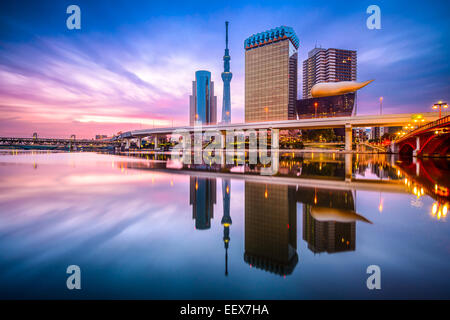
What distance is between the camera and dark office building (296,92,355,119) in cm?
12838

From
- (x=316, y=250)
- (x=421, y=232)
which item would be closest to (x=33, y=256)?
(x=316, y=250)

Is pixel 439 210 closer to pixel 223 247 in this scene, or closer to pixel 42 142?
pixel 223 247

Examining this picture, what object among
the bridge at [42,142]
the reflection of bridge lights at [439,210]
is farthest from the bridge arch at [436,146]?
the bridge at [42,142]

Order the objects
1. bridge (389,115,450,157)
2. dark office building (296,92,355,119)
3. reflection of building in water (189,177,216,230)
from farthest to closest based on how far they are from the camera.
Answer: dark office building (296,92,355,119) → bridge (389,115,450,157) → reflection of building in water (189,177,216,230)

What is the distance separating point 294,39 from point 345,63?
213ft

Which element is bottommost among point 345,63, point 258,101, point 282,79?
point 258,101

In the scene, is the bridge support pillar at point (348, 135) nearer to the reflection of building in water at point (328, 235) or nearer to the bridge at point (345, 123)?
the bridge at point (345, 123)

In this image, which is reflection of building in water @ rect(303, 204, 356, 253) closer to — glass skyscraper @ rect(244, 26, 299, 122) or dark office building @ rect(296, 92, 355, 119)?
dark office building @ rect(296, 92, 355, 119)

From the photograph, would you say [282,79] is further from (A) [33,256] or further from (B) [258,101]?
(A) [33,256]

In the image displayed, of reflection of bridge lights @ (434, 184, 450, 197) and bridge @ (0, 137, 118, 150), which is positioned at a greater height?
bridge @ (0, 137, 118, 150)

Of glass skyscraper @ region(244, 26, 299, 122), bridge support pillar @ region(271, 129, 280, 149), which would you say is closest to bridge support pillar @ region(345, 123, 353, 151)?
bridge support pillar @ region(271, 129, 280, 149)

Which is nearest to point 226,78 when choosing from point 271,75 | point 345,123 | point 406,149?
point 271,75

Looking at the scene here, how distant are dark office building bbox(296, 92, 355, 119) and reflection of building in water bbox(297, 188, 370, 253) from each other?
132 m

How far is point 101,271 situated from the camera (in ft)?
10.4
